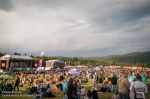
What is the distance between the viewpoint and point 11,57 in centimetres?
6178

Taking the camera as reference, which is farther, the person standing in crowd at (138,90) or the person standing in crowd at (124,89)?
the person standing in crowd at (124,89)

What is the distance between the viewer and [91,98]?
30.2 ft

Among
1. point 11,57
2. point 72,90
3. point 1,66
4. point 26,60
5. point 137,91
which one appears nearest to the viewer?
point 137,91

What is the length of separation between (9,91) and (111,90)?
377 inches

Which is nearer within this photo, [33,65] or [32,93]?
[32,93]

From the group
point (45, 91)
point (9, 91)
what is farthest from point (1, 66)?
point (45, 91)

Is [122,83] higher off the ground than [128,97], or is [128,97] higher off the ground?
[122,83]

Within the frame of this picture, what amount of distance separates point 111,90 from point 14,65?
46766mm

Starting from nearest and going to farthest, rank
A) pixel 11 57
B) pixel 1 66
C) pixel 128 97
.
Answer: pixel 128 97
pixel 1 66
pixel 11 57

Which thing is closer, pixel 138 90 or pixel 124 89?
pixel 138 90

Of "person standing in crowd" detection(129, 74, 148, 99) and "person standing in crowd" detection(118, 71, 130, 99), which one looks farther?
"person standing in crowd" detection(118, 71, 130, 99)

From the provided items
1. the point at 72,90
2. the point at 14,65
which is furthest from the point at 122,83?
the point at 14,65

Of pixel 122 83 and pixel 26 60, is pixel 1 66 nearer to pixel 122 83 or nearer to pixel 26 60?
pixel 26 60

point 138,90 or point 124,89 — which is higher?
point 138,90
